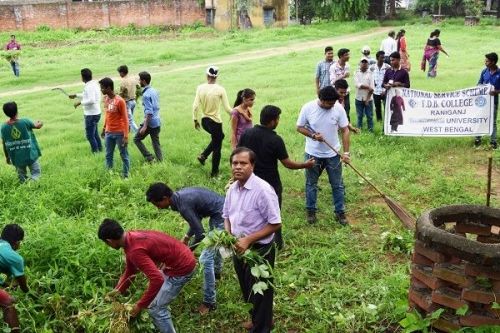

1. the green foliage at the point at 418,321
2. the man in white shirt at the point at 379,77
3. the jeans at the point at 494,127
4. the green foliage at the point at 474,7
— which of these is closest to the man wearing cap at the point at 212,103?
the man in white shirt at the point at 379,77

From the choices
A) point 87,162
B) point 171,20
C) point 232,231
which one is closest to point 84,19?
point 171,20

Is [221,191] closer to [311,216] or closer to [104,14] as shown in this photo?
[311,216]

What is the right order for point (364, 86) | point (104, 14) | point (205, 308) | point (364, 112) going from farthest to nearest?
point (104, 14)
point (364, 112)
point (364, 86)
point (205, 308)

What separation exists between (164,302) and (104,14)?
1435 inches

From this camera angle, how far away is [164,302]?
4332mm

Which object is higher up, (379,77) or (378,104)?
(379,77)

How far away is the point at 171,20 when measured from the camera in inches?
1484

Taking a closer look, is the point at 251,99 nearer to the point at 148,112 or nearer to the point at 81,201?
the point at 148,112

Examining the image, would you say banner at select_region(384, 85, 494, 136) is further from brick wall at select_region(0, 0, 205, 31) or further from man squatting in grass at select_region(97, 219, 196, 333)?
brick wall at select_region(0, 0, 205, 31)

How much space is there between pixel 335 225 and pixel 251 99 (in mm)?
1990

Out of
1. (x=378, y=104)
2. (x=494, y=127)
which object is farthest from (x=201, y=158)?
(x=494, y=127)

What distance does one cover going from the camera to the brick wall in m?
36.0

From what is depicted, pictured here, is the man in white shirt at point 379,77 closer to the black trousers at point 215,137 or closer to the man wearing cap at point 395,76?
the man wearing cap at point 395,76

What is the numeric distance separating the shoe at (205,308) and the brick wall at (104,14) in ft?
115
